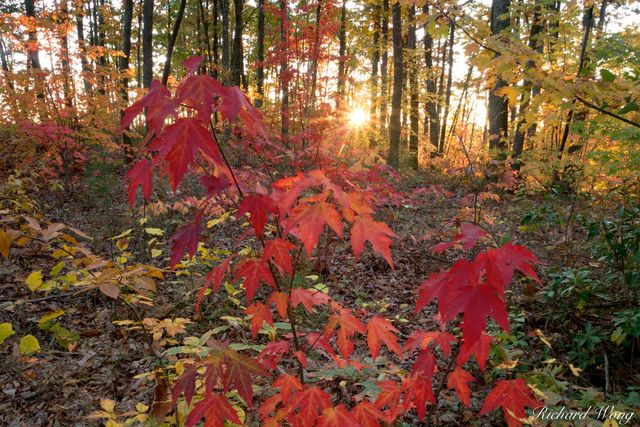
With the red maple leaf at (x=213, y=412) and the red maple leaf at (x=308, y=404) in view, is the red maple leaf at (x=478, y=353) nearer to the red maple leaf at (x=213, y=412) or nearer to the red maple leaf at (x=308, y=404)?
the red maple leaf at (x=308, y=404)

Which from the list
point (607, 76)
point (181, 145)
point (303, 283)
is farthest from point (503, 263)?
point (303, 283)

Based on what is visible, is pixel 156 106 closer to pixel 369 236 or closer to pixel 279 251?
pixel 279 251

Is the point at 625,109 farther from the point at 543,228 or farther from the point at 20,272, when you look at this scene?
the point at 20,272

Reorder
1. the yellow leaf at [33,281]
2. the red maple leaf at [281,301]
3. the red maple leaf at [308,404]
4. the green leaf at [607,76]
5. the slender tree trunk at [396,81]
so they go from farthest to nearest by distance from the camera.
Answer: the slender tree trunk at [396,81], the green leaf at [607,76], the yellow leaf at [33,281], the red maple leaf at [281,301], the red maple leaf at [308,404]

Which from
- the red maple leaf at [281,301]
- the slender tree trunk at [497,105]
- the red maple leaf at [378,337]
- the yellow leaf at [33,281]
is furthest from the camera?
the slender tree trunk at [497,105]

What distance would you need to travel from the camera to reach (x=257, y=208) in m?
1.40

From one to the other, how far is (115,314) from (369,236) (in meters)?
3.26

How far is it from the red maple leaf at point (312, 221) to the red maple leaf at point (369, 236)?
75 millimetres

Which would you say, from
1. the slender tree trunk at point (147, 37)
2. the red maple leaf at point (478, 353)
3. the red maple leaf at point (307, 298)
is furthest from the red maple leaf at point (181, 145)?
the slender tree trunk at point (147, 37)

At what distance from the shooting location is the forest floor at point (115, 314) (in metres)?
2.54

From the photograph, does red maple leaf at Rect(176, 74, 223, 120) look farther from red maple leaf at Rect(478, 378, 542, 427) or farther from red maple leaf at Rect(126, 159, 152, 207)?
red maple leaf at Rect(478, 378, 542, 427)

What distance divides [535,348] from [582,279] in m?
0.70

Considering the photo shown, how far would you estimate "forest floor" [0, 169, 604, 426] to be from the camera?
2.54 m

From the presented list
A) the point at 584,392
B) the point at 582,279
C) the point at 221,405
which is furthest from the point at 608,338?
the point at 221,405
